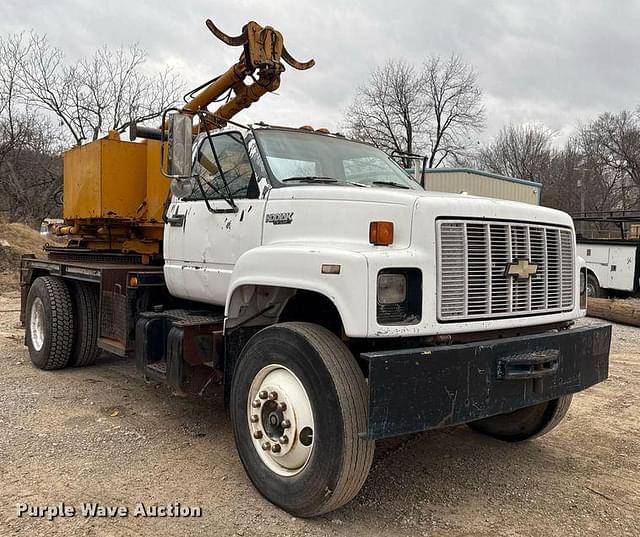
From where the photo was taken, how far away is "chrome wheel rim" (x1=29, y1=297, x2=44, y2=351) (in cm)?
673

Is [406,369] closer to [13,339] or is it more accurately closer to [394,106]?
[13,339]

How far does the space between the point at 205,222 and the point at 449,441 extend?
2592 mm

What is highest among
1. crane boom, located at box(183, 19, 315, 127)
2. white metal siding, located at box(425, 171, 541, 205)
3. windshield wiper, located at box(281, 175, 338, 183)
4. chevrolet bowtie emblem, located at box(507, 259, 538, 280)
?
white metal siding, located at box(425, 171, 541, 205)

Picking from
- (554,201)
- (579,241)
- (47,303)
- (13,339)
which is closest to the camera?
(47,303)

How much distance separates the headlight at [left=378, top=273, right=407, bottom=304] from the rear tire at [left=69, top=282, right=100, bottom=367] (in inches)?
172

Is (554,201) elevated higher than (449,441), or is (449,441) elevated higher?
(554,201)

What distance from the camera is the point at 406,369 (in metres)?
2.96

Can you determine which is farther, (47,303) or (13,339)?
(13,339)

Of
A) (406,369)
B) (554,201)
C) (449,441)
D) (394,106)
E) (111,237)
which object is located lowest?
(449,441)

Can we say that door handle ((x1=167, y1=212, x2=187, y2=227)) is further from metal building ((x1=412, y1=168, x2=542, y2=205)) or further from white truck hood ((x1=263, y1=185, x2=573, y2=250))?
metal building ((x1=412, y1=168, x2=542, y2=205))

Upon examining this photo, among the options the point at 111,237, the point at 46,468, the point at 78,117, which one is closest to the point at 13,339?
the point at 111,237

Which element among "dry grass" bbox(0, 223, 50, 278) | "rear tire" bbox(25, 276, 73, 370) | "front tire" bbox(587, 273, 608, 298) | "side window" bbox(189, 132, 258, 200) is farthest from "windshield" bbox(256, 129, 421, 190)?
"dry grass" bbox(0, 223, 50, 278)

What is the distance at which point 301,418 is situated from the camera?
10.9ft

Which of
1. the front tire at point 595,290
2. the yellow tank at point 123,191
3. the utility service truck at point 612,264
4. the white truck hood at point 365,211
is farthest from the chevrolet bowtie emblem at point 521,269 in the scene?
the front tire at point 595,290
